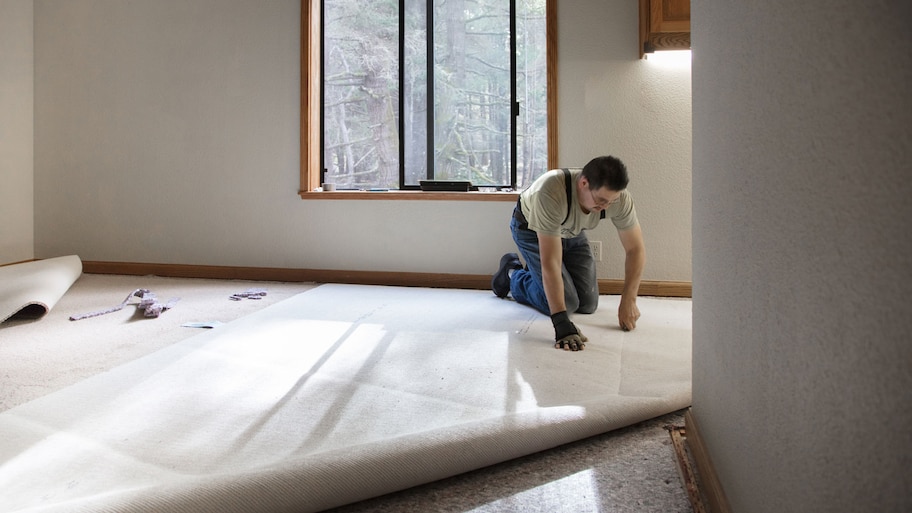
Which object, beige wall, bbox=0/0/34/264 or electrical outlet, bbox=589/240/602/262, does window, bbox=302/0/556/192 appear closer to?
electrical outlet, bbox=589/240/602/262

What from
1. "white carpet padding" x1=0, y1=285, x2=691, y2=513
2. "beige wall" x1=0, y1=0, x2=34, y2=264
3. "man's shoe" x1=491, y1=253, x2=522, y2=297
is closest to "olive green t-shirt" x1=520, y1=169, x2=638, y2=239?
"white carpet padding" x1=0, y1=285, x2=691, y2=513

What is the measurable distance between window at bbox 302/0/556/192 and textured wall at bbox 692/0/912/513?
280cm

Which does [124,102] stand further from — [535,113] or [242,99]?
[535,113]

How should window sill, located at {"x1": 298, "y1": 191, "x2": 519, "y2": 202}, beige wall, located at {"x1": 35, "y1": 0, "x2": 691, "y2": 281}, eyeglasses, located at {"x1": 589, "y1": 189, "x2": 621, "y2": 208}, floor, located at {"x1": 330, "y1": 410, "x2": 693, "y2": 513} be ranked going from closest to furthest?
floor, located at {"x1": 330, "y1": 410, "x2": 693, "y2": 513}
eyeglasses, located at {"x1": 589, "y1": 189, "x2": 621, "y2": 208}
beige wall, located at {"x1": 35, "y1": 0, "x2": 691, "y2": 281}
window sill, located at {"x1": 298, "y1": 191, "x2": 519, "y2": 202}

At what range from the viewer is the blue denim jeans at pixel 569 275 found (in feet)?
9.78

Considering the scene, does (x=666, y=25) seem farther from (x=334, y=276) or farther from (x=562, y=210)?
(x=334, y=276)

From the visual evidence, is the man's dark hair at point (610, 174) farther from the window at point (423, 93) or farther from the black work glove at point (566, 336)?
the window at point (423, 93)

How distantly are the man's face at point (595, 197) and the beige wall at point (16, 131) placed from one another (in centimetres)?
394

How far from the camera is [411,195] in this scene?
3.91m

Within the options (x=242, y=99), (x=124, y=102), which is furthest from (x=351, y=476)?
(x=124, y=102)

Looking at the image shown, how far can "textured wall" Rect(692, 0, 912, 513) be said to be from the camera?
18.0 inches

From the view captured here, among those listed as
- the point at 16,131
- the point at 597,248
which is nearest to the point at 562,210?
the point at 597,248

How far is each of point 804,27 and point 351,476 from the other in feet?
3.42

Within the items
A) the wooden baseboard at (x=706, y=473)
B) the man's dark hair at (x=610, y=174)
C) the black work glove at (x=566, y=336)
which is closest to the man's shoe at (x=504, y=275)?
the black work glove at (x=566, y=336)
